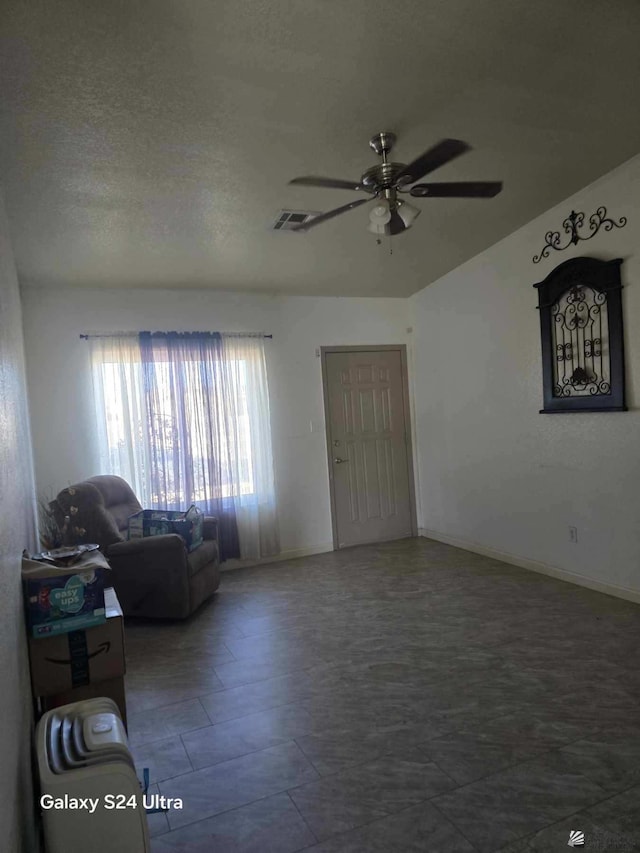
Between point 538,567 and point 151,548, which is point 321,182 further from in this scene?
point 538,567

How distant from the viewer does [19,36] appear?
1872 mm

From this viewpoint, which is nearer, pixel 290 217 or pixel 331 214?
pixel 331 214

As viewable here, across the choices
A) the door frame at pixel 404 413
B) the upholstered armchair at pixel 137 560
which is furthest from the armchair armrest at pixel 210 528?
the door frame at pixel 404 413

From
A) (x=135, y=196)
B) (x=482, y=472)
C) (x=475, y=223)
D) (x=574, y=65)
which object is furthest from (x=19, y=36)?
(x=482, y=472)

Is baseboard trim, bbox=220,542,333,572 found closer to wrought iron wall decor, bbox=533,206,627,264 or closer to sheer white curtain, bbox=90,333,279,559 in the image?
sheer white curtain, bbox=90,333,279,559

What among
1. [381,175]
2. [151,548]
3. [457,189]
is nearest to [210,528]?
[151,548]

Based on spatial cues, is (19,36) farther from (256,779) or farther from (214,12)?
(256,779)

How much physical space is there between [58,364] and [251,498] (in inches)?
80.0

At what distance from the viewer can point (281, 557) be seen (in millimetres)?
5238

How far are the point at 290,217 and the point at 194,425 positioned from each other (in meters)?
2.07

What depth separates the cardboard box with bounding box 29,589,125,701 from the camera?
214cm

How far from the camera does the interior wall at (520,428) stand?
11.5 ft

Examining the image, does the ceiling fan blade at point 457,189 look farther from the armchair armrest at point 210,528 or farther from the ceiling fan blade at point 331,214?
the armchair armrest at point 210,528

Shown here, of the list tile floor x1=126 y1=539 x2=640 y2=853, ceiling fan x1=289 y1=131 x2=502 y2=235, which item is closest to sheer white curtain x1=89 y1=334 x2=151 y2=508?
tile floor x1=126 y1=539 x2=640 y2=853
